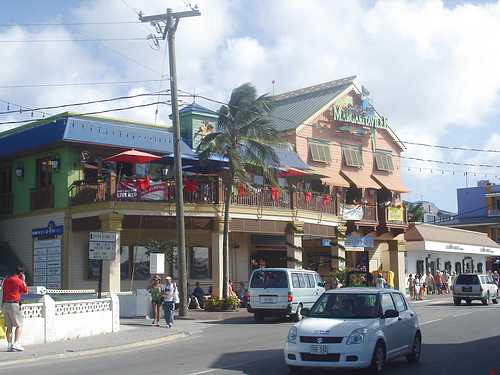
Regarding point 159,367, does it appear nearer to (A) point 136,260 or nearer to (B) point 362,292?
(B) point 362,292

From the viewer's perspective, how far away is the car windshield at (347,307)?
41.7 ft

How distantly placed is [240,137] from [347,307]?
1788cm

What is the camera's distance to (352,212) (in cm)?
3847

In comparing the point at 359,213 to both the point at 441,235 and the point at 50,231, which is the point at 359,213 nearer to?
the point at 441,235

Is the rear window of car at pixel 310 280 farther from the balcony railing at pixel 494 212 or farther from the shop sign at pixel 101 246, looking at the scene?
the balcony railing at pixel 494 212

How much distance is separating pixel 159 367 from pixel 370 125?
108 ft

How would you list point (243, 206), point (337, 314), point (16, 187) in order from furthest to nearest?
1. point (16, 187)
2. point (243, 206)
3. point (337, 314)

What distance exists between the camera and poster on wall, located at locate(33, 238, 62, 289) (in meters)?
31.5

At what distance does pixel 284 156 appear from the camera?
37.9 meters

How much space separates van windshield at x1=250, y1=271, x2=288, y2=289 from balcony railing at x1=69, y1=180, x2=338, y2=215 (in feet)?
18.5

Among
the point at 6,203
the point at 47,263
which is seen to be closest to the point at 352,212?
the point at 47,263

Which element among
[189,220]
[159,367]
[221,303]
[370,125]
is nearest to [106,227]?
[189,220]

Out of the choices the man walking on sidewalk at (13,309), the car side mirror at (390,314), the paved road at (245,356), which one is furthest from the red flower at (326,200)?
the car side mirror at (390,314)

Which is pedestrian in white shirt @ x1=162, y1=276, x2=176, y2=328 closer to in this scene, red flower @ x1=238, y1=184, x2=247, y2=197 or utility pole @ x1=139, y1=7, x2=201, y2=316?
utility pole @ x1=139, y1=7, x2=201, y2=316
